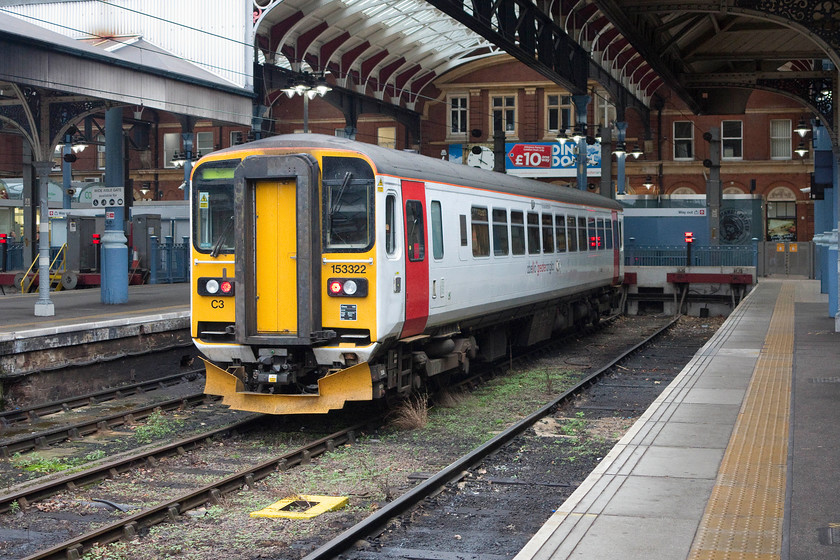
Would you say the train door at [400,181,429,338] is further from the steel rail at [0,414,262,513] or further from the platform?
the platform

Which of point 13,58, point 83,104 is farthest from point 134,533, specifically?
point 83,104

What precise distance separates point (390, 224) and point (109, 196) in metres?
10.9

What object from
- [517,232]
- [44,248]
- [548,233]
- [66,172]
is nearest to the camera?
[517,232]

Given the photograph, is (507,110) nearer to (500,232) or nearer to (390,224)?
(500,232)

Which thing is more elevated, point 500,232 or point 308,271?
point 500,232

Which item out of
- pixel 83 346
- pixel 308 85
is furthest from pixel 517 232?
pixel 308 85

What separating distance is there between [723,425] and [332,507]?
402 centimetres

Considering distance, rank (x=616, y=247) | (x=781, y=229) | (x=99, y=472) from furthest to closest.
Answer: (x=781, y=229) → (x=616, y=247) → (x=99, y=472)

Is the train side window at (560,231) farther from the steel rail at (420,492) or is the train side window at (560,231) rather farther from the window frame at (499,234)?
the steel rail at (420,492)

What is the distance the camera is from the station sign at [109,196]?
65.4 feet

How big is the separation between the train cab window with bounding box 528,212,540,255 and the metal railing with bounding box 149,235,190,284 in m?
16.6

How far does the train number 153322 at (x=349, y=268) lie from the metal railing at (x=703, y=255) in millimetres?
21980

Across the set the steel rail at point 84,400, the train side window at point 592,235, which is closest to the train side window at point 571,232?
the train side window at point 592,235

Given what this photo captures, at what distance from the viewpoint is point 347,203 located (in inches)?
417
